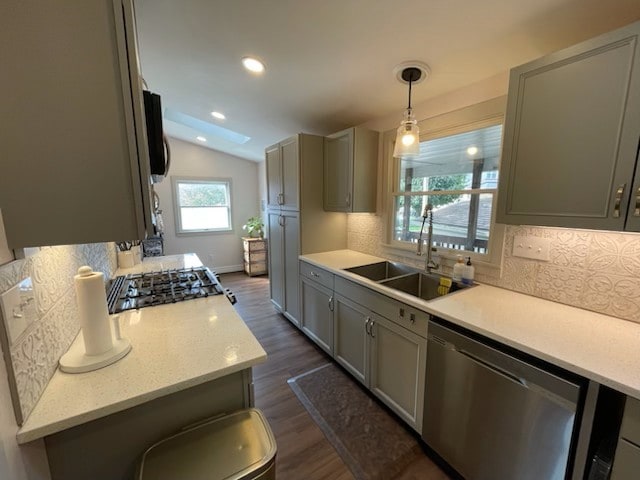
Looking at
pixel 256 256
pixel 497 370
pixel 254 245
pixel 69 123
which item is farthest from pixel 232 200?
pixel 497 370

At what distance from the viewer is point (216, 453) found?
90cm

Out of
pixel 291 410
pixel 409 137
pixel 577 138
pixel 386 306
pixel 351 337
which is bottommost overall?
→ pixel 291 410

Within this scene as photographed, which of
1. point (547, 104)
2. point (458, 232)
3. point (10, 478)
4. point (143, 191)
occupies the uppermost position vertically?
point (547, 104)

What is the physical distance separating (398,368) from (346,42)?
6.64 feet

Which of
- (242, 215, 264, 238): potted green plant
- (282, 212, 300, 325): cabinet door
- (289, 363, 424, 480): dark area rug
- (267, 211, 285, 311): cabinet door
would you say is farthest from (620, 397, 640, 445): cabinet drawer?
(242, 215, 264, 238): potted green plant

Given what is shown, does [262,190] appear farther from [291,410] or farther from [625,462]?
[625,462]

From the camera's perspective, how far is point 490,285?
5.90 ft

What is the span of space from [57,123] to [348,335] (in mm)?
2032

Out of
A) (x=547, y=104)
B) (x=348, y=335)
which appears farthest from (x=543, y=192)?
(x=348, y=335)

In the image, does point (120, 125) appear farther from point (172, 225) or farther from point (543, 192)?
point (172, 225)

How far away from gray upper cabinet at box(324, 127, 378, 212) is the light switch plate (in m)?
1.23

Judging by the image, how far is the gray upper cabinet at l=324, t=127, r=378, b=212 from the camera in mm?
2410

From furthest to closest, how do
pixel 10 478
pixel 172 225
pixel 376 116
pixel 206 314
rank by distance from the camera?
pixel 172 225
pixel 376 116
pixel 206 314
pixel 10 478

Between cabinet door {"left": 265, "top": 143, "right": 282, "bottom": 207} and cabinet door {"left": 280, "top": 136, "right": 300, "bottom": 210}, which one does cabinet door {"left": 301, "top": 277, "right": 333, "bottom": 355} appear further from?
cabinet door {"left": 265, "top": 143, "right": 282, "bottom": 207}
